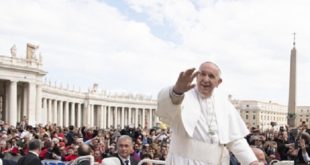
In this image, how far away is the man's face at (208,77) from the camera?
5.04 metres

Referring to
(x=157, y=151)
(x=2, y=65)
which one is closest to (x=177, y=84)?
(x=157, y=151)

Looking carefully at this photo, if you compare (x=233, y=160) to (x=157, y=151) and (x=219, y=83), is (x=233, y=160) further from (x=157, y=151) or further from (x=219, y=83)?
(x=219, y=83)

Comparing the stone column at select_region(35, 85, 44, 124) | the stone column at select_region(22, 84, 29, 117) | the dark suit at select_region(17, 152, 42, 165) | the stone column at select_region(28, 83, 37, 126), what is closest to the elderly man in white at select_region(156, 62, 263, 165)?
the dark suit at select_region(17, 152, 42, 165)

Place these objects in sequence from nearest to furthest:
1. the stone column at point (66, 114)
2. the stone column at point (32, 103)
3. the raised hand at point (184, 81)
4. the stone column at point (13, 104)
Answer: the raised hand at point (184, 81)
the stone column at point (13, 104)
the stone column at point (32, 103)
the stone column at point (66, 114)

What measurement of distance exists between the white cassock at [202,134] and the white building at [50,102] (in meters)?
32.3

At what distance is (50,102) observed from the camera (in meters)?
74.7

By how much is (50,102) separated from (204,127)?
70825mm

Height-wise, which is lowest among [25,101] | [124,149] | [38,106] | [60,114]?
[60,114]

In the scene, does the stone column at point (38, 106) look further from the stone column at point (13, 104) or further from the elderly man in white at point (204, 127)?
the elderly man in white at point (204, 127)

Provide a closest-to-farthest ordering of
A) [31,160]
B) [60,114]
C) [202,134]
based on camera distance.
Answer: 1. [202,134]
2. [31,160]
3. [60,114]

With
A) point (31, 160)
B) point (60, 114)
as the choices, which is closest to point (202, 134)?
point (31, 160)

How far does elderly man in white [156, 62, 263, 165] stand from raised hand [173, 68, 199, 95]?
175 millimetres

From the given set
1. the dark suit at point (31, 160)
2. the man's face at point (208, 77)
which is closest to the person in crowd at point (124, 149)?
the dark suit at point (31, 160)

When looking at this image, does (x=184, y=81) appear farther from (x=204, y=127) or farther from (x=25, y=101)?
(x=25, y=101)
